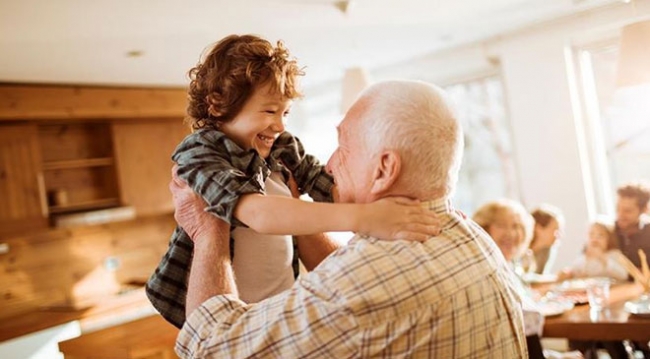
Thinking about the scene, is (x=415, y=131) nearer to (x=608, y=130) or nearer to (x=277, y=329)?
(x=277, y=329)

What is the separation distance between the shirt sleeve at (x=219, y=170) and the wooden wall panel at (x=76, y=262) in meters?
4.30

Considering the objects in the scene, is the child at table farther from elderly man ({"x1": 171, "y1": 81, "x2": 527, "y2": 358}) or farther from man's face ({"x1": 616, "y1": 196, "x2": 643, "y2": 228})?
elderly man ({"x1": 171, "y1": 81, "x2": 527, "y2": 358})

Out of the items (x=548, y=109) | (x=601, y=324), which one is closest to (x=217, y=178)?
(x=601, y=324)

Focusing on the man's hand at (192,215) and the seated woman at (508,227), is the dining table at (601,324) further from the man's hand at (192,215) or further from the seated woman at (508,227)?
the man's hand at (192,215)

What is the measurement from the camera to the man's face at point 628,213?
12.2ft

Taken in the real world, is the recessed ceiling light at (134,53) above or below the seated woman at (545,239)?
above

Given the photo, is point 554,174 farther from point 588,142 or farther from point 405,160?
point 405,160

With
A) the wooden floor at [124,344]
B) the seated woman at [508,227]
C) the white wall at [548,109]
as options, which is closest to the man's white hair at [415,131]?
the wooden floor at [124,344]

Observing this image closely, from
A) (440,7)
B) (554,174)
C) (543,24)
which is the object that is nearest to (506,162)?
(554,174)

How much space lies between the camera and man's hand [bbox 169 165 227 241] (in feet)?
4.00

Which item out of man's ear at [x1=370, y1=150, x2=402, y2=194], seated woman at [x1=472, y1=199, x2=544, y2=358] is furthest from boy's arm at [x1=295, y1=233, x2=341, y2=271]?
seated woman at [x1=472, y1=199, x2=544, y2=358]

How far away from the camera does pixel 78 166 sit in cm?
571

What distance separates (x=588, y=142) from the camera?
5.01 m

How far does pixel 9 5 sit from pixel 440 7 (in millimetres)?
2417
